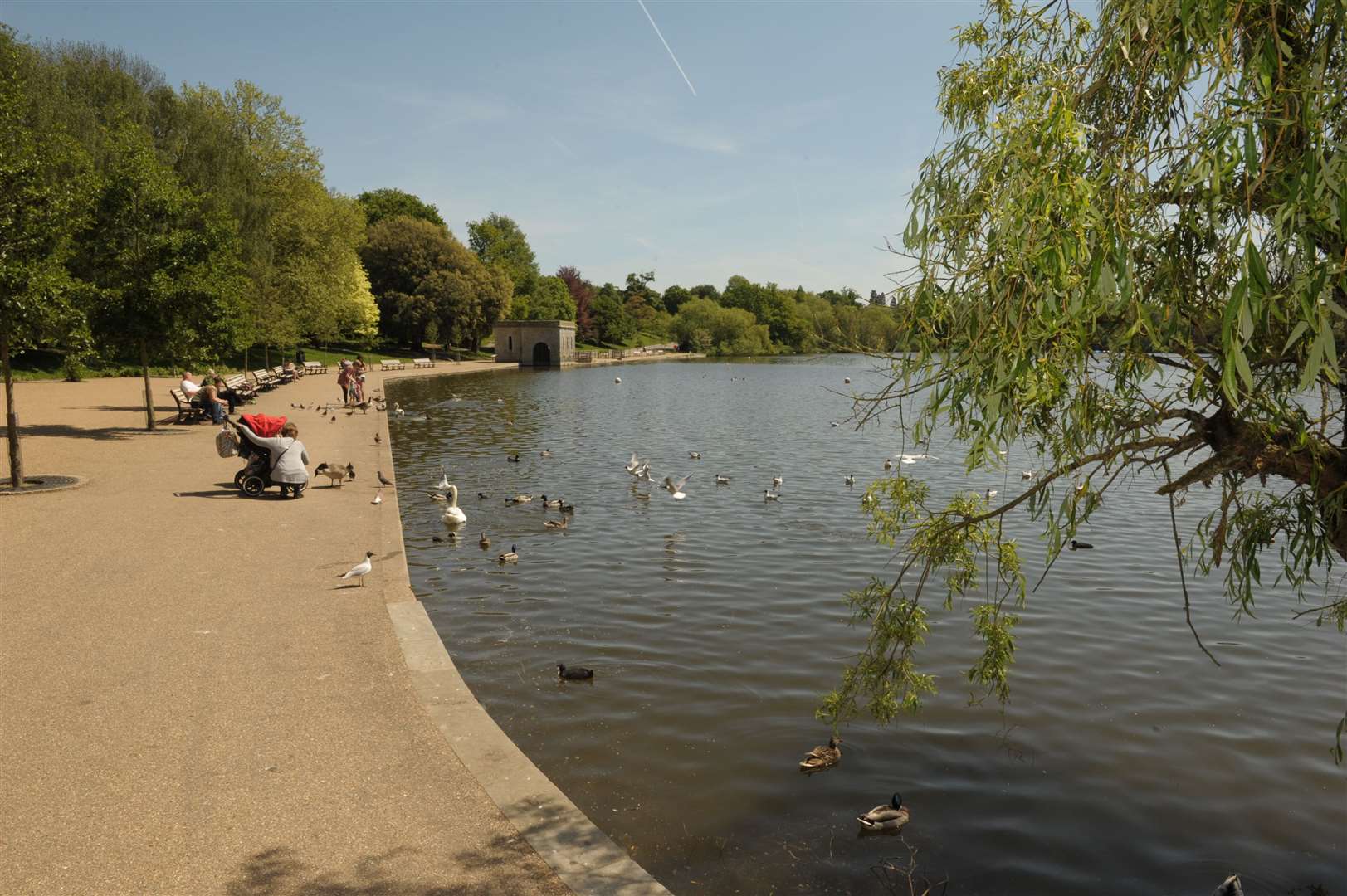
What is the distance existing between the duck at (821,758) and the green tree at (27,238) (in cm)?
1506

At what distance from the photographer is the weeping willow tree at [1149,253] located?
4.17m

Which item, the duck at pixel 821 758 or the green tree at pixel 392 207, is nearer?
the duck at pixel 821 758

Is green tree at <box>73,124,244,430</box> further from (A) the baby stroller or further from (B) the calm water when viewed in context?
(B) the calm water

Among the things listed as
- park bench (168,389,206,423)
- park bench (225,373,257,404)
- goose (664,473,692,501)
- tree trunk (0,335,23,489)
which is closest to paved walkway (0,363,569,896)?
tree trunk (0,335,23,489)

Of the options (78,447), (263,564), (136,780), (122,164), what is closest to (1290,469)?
(136,780)

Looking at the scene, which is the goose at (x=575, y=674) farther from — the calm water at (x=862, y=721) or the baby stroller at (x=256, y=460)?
the baby stroller at (x=256, y=460)

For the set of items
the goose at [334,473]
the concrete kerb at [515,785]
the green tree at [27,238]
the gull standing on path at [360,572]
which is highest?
the green tree at [27,238]

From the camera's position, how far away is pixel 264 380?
42.0 m

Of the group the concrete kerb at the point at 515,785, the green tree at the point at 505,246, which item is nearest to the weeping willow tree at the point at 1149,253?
the concrete kerb at the point at 515,785

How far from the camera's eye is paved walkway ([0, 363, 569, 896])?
5277mm

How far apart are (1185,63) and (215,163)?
152 feet

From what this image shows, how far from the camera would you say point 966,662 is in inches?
430

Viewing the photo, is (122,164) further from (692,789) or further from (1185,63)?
(1185,63)

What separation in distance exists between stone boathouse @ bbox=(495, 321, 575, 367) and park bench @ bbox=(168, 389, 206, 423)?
7109cm
